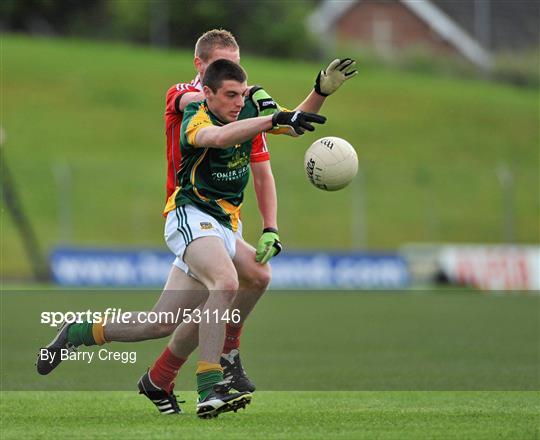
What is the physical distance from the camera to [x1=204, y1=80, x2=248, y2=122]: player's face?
6.88 m

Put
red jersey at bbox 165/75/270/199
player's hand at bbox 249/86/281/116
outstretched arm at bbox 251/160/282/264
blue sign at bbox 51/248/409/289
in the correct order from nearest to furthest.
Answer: player's hand at bbox 249/86/281/116
red jersey at bbox 165/75/270/199
outstretched arm at bbox 251/160/282/264
blue sign at bbox 51/248/409/289

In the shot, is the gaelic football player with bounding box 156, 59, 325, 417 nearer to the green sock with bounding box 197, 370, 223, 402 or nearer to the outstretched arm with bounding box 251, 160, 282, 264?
the green sock with bounding box 197, 370, 223, 402

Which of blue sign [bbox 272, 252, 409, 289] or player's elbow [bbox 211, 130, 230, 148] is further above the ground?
blue sign [bbox 272, 252, 409, 289]

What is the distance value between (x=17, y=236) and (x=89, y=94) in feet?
53.3

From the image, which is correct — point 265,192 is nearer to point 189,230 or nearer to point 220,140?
point 189,230

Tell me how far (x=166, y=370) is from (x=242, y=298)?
652mm

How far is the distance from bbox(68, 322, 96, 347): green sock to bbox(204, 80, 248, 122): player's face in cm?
153

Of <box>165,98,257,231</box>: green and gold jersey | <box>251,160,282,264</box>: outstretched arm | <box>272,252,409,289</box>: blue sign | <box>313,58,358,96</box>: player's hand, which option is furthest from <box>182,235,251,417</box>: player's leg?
<box>272,252,409,289</box>: blue sign

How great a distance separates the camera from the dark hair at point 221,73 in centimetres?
685

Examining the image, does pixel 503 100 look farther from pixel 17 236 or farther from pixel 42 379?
pixel 42 379

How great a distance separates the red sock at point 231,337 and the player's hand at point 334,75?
1.56 meters

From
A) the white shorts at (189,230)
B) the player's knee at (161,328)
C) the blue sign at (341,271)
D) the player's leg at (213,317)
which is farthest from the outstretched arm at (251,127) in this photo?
the blue sign at (341,271)

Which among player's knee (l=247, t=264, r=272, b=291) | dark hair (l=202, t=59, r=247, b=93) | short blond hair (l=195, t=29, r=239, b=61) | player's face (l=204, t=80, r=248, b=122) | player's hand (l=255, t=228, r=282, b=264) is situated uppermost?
short blond hair (l=195, t=29, r=239, b=61)

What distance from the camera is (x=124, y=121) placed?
147ft
